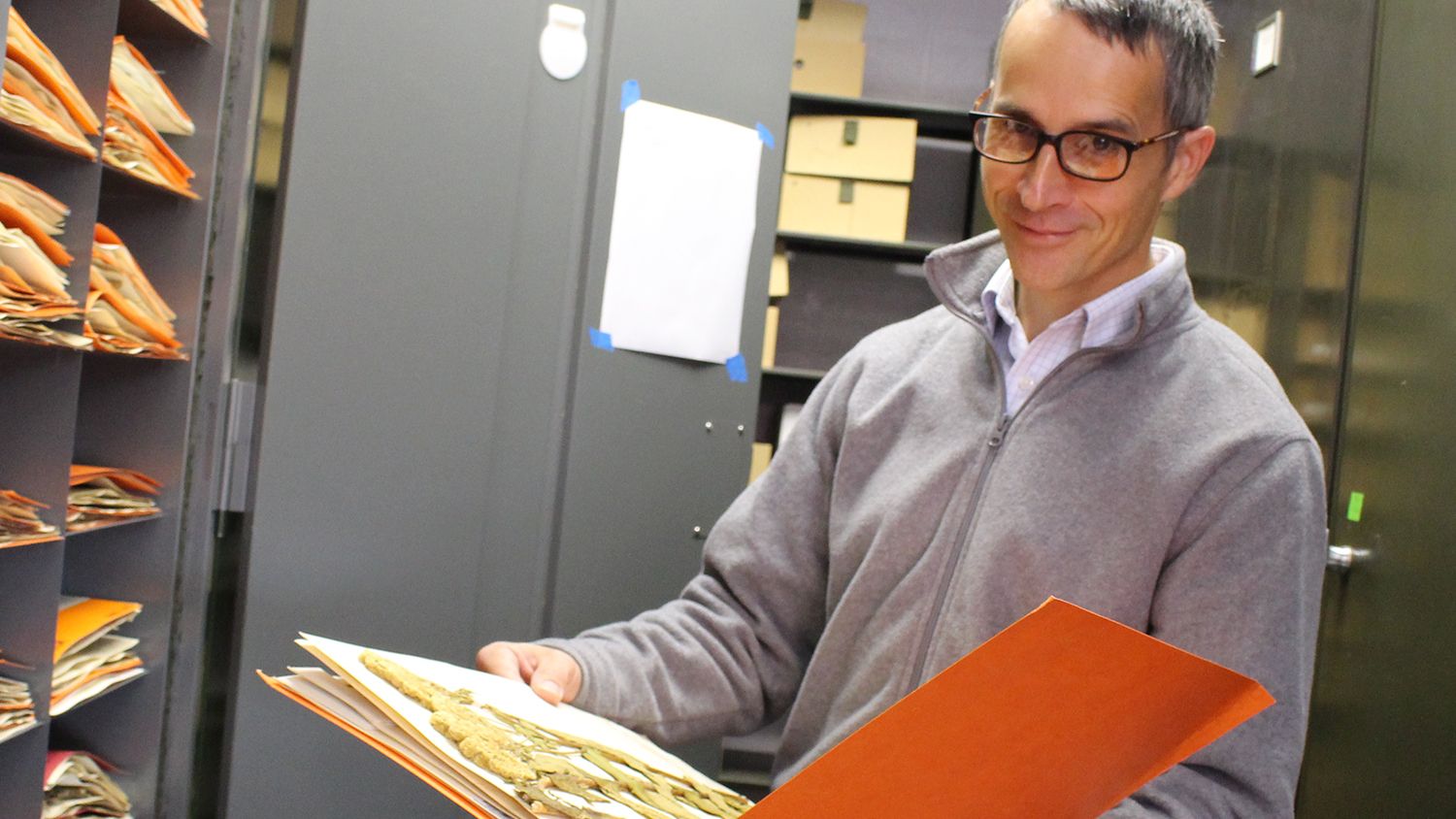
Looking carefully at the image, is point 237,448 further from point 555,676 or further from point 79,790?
point 555,676

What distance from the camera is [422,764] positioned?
1.98 ft

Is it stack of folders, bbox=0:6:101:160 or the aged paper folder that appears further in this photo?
stack of folders, bbox=0:6:101:160

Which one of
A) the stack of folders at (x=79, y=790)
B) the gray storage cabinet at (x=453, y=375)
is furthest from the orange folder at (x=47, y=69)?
the stack of folders at (x=79, y=790)

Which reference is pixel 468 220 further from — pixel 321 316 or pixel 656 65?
pixel 656 65

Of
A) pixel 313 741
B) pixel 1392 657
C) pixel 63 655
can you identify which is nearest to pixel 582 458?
pixel 313 741

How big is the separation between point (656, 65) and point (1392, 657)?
66.5 inches

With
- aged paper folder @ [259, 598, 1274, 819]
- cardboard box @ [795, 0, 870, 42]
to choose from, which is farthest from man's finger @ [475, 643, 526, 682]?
cardboard box @ [795, 0, 870, 42]

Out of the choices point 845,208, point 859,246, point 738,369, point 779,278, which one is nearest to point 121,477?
point 738,369

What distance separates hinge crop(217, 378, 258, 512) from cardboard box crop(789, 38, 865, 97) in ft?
8.16

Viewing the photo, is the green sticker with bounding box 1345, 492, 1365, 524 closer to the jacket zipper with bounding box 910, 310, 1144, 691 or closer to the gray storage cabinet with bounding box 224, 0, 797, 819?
the gray storage cabinet with bounding box 224, 0, 797, 819

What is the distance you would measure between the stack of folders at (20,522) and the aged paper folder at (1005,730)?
79cm

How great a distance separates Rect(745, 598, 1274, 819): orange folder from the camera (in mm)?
525

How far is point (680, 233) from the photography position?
202 centimetres

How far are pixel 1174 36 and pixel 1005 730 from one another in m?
0.63
